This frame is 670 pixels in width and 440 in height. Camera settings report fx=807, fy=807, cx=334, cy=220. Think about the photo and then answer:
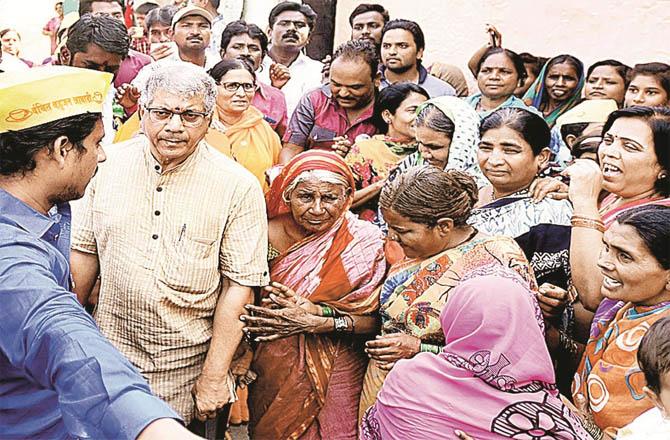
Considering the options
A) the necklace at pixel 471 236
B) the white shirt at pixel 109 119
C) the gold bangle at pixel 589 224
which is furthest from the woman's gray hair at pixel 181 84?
the gold bangle at pixel 589 224

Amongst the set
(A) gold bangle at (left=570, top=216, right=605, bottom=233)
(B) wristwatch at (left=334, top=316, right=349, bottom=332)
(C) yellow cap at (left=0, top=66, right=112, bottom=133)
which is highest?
(C) yellow cap at (left=0, top=66, right=112, bottom=133)

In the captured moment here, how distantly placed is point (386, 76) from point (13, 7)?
888 cm

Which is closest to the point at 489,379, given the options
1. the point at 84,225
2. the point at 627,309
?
the point at 627,309

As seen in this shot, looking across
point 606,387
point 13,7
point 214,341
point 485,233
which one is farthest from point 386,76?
point 13,7

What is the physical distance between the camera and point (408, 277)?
3.24m

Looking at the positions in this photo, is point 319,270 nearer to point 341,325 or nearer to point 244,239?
point 341,325

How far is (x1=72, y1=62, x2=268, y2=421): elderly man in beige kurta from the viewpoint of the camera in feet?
9.98

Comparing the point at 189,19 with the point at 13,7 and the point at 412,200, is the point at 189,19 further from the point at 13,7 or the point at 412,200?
the point at 13,7

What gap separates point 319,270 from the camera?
3.52 m

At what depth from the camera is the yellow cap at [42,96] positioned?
1.91m

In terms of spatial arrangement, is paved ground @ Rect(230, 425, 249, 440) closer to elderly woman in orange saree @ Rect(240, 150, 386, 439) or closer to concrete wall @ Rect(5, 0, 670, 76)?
elderly woman in orange saree @ Rect(240, 150, 386, 439)

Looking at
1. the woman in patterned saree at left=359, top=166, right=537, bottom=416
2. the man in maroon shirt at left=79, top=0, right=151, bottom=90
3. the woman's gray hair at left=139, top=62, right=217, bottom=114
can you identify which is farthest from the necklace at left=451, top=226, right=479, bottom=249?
the man in maroon shirt at left=79, top=0, right=151, bottom=90

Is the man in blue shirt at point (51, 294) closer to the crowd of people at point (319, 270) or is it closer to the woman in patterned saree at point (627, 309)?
the crowd of people at point (319, 270)

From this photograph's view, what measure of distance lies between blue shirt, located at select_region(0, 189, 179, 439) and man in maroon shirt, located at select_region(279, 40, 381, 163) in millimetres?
2952
